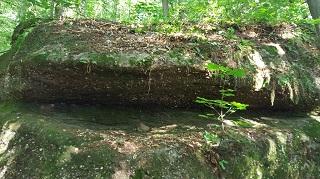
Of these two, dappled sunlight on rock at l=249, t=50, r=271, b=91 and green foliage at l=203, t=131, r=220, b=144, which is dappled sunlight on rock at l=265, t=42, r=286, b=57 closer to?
dappled sunlight on rock at l=249, t=50, r=271, b=91

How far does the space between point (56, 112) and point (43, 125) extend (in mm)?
669

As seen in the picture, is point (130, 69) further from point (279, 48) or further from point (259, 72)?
point (279, 48)

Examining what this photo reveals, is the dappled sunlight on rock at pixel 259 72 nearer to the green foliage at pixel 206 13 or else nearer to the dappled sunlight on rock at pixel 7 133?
the green foliage at pixel 206 13

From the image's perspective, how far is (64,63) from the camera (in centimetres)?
484

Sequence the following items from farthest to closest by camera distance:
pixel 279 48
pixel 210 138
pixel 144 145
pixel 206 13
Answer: pixel 206 13 < pixel 279 48 < pixel 210 138 < pixel 144 145

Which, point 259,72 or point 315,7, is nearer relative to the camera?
point 259,72

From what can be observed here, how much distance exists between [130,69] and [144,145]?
4.57ft

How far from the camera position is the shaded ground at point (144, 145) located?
3770 mm

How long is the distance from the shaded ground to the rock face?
270mm

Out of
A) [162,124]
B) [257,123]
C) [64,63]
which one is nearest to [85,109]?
[64,63]

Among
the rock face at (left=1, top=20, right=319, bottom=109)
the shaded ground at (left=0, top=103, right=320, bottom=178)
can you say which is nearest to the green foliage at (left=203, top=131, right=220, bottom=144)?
the shaded ground at (left=0, top=103, right=320, bottom=178)

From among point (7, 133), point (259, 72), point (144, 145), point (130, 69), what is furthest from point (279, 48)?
point (7, 133)

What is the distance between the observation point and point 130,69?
4938mm

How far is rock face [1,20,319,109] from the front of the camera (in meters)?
4.94
